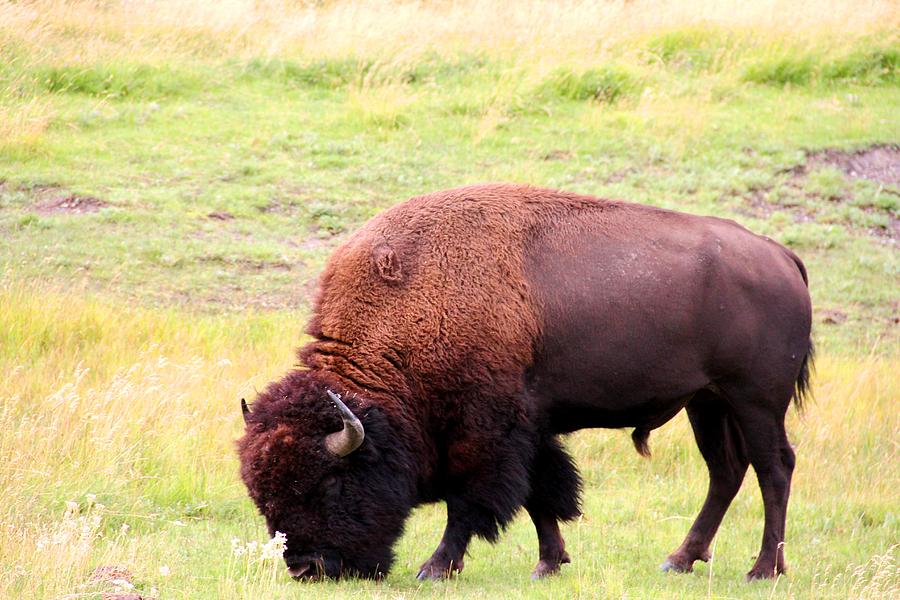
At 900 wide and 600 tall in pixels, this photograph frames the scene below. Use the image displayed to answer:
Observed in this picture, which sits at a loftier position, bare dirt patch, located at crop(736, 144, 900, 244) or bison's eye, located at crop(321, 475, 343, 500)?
bison's eye, located at crop(321, 475, 343, 500)

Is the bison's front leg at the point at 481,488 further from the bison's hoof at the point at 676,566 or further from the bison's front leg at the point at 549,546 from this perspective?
the bison's hoof at the point at 676,566

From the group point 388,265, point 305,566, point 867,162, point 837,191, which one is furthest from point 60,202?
point 867,162

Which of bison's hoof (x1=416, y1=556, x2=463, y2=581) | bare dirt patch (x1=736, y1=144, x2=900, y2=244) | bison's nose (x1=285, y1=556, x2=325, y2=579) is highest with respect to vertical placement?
bison's nose (x1=285, y1=556, x2=325, y2=579)

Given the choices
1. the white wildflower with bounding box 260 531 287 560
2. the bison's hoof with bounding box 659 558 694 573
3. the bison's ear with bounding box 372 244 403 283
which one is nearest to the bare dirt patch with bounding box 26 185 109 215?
the bison's ear with bounding box 372 244 403 283

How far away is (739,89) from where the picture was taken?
1781cm

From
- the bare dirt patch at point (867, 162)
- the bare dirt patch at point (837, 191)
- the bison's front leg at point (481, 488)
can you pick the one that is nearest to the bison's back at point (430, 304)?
the bison's front leg at point (481, 488)

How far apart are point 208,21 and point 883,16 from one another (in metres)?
11.6

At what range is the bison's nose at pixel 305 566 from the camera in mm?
5910

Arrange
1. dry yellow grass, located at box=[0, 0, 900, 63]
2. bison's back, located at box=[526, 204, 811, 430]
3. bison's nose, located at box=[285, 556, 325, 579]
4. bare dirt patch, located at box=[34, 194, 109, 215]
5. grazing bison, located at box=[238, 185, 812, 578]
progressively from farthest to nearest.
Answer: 1. dry yellow grass, located at box=[0, 0, 900, 63]
2. bare dirt patch, located at box=[34, 194, 109, 215]
3. bison's back, located at box=[526, 204, 811, 430]
4. grazing bison, located at box=[238, 185, 812, 578]
5. bison's nose, located at box=[285, 556, 325, 579]

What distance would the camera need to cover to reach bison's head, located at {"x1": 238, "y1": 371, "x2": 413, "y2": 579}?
592 cm

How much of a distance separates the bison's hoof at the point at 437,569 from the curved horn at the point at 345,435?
34.7 inches

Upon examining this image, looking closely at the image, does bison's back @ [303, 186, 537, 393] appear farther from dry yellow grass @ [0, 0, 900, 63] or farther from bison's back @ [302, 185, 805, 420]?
dry yellow grass @ [0, 0, 900, 63]

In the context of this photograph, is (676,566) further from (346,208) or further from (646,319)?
(346,208)

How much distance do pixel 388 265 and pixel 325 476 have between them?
1.24m
